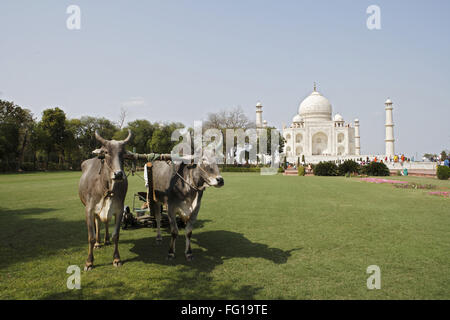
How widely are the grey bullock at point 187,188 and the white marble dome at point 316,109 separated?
8081 cm

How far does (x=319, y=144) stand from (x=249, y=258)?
8322cm

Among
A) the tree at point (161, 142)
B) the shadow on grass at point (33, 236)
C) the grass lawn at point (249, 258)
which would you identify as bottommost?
the grass lawn at point (249, 258)

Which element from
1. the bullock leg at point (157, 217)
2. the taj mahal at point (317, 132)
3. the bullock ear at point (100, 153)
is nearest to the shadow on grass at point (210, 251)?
the bullock leg at point (157, 217)

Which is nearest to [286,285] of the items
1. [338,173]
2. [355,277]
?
[355,277]

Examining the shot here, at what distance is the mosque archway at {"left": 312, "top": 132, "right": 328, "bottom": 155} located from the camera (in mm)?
83688

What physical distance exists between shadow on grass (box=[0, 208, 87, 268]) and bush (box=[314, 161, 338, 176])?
1223 inches

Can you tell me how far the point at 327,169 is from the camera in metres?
35.7

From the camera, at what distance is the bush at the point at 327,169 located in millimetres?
35200

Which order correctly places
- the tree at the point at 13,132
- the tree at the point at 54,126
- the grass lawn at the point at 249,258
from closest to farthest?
the grass lawn at the point at 249,258 < the tree at the point at 13,132 < the tree at the point at 54,126

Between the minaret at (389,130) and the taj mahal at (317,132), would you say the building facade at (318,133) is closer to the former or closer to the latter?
the taj mahal at (317,132)

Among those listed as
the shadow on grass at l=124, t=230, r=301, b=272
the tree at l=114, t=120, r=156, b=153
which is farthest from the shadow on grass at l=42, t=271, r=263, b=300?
the tree at l=114, t=120, r=156, b=153

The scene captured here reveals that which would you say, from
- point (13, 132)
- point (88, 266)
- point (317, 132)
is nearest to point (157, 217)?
point (88, 266)

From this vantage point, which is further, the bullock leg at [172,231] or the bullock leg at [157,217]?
the bullock leg at [157,217]

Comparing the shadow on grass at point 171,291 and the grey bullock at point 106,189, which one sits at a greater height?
the grey bullock at point 106,189
